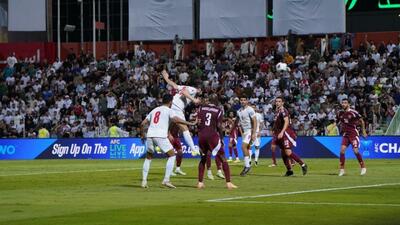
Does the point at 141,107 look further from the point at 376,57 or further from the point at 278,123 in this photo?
the point at 278,123

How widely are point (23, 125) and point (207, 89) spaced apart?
11177mm

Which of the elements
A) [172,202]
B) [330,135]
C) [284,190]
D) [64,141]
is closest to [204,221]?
[172,202]

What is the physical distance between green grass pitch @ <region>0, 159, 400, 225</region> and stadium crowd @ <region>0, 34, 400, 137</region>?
18.9m

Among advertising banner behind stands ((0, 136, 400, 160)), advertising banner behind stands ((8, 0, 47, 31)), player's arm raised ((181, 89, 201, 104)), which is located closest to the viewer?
player's arm raised ((181, 89, 201, 104))

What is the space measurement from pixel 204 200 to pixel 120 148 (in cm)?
3096

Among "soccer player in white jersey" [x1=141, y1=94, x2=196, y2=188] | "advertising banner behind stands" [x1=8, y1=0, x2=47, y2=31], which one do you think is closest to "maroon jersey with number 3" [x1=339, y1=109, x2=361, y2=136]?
"soccer player in white jersey" [x1=141, y1=94, x2=196, y2=188]

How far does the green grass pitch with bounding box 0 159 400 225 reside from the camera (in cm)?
1698

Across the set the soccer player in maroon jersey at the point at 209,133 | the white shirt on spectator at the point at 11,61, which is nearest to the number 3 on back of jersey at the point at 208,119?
the soccer player in maroon jersey at the point at 209,133

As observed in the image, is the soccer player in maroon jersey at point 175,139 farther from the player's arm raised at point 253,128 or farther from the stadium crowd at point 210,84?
the stadium crowd at point 210,84

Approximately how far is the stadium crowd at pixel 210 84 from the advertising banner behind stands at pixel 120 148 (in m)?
1.00

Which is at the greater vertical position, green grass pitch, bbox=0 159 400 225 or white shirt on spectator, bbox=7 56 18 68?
white shirt on spectator, bbox=7 56 18 68

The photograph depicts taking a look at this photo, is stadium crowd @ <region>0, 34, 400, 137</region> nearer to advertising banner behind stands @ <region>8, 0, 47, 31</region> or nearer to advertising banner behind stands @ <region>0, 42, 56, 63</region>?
advertising banner behind stands @ <region>0, 42, 56, 63</region>

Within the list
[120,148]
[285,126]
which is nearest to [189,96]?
[285,126]

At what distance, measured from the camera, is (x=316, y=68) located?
177 ft
